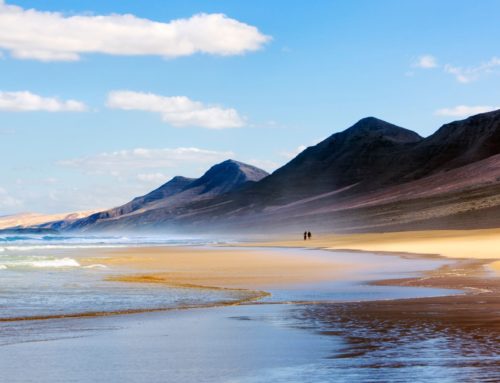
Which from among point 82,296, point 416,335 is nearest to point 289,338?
point 416,335

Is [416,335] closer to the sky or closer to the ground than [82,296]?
closer to the ground

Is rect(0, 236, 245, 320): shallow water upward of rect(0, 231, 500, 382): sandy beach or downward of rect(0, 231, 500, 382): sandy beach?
upward

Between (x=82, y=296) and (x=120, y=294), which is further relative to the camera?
(x=120, y=294)

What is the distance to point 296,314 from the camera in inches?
652

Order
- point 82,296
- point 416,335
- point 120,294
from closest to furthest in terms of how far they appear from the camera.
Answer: point 416,335 < point 82,296 < point 120,294

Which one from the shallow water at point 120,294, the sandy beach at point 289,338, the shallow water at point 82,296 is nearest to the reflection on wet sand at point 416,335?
the sandy beach at point 289,338

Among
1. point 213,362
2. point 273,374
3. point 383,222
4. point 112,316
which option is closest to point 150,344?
point 213,362

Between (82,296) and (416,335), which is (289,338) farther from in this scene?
(82,296)

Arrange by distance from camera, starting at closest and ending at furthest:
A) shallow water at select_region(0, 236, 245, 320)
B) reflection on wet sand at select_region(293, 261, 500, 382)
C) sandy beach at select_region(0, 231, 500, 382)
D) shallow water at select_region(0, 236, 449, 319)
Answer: reflection on wet sand at select_region(293, 261, 500, 382) < sandy beach at select_region(0, 231, 500, 382) < shallow water at select_region(0, 236, 245, 320) < shallow water at select_region(0, 236, 449, 319)

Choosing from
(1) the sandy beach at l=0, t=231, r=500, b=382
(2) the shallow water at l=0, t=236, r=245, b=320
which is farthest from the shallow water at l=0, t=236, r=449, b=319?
(1) the sandy beach at l=0, t=231, r=500, b=382

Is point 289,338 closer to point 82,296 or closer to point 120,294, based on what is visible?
point 82,296

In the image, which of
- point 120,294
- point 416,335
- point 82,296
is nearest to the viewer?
point 416,335

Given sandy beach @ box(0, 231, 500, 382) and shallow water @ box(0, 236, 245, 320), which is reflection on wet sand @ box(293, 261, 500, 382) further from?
shallow water @ box(0, 236, 245, 320)

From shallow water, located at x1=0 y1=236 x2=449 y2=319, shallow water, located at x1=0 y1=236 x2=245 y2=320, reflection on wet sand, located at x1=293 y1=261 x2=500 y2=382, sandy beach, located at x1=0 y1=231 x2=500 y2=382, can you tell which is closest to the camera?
reflection on wet sand, located at x1=293 y1=261 x2=500 y2=382
